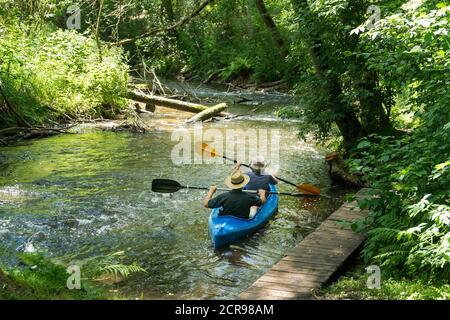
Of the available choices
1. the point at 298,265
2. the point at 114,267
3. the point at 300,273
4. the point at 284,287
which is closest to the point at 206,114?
the point at 114,267

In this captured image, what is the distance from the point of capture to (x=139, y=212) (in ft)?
27.7

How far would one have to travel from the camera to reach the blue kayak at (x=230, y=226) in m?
7.04

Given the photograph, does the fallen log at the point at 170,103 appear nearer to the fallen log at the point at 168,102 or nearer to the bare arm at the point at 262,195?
the fallen log at the point at 168,102

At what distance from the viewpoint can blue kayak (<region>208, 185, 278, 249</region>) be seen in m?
7.04

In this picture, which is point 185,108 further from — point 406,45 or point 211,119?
point 406,45

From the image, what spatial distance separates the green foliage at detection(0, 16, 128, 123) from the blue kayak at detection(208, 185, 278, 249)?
7.62 m

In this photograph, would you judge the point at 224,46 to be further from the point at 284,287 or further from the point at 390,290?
the point at 390,290

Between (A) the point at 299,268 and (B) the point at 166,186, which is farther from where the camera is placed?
(B) the point at 166,186

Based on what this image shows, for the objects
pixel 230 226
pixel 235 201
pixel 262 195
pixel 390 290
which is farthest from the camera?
pixel 262 195

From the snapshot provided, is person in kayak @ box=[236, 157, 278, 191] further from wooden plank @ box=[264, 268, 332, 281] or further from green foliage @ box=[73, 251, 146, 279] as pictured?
wooden plank @ box=[264, 268, 332, 281]

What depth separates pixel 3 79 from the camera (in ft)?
42.2

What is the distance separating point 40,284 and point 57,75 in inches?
450

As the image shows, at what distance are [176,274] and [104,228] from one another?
6.06 feet

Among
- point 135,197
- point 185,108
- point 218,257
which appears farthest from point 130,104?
point 218,257
